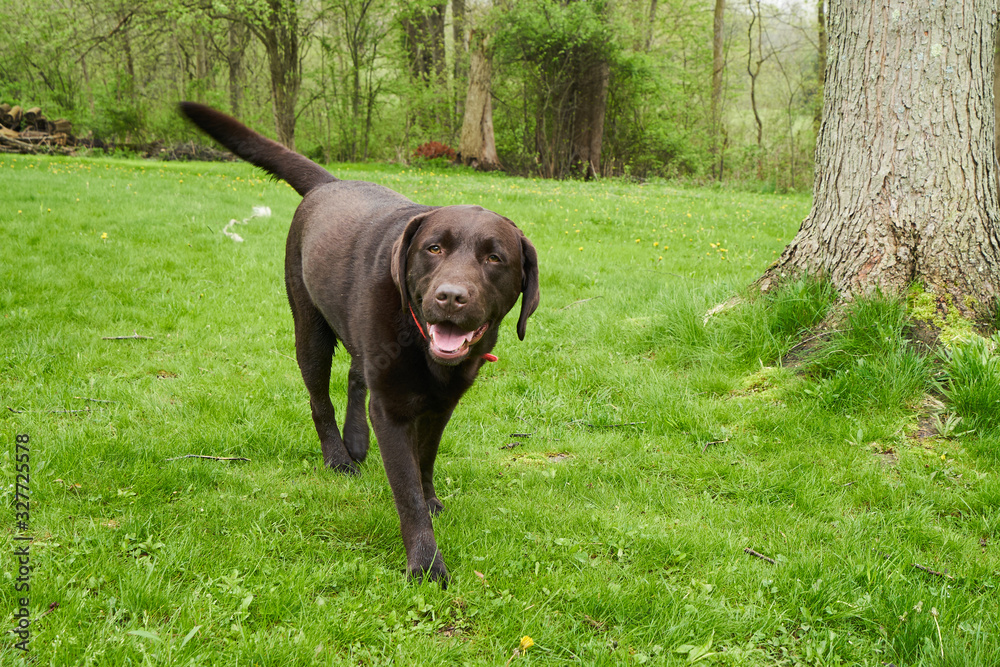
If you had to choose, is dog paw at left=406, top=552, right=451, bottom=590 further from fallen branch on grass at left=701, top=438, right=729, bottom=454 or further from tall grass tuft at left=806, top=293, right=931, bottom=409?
tall grass tuft at left=806, top=293, right=931, bottom=409

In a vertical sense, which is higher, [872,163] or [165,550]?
[872,163]

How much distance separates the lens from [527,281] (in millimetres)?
2928

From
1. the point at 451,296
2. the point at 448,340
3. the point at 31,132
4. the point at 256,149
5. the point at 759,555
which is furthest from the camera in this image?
the point at 31,132

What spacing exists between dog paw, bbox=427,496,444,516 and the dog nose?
1.17 metres

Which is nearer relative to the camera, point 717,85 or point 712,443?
point 712,443

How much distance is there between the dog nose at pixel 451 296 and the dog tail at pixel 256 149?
168 cm

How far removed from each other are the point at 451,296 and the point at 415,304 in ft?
0.97

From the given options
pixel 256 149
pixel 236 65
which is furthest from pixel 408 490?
pixel 236 65

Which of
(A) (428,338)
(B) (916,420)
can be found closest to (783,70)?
(B) (916,420)

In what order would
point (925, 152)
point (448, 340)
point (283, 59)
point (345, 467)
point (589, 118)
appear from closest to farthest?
point (448, 340), point (345, 467), point (925, 152), point (283, 59), point (589, 118)

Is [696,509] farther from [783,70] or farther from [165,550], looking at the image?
[783,70]

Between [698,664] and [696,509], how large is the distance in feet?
3.37

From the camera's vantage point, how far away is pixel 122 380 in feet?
14.3

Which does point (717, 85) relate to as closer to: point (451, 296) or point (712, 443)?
A: point (712, 443)
